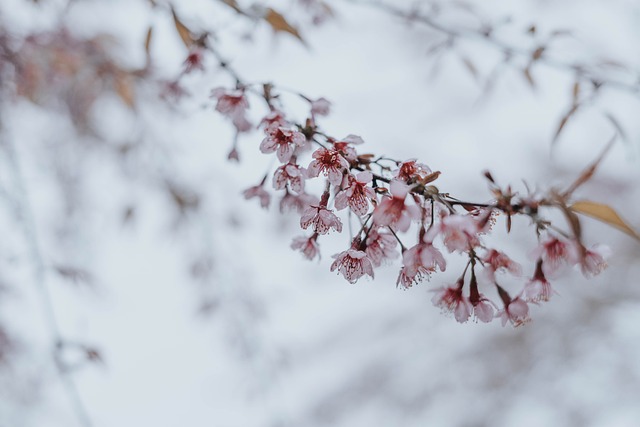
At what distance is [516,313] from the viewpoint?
752mm

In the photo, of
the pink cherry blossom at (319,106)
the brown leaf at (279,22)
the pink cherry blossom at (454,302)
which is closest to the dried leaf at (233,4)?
the brown leaf at (279,22)

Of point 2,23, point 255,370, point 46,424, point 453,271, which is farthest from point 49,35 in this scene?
point 453,271

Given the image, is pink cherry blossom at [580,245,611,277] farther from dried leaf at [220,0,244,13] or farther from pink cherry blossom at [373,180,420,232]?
dried leaf at [220,0,244,13]

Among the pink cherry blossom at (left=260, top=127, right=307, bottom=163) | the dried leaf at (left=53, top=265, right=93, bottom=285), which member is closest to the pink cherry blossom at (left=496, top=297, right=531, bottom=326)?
the pink cherry blossom at (left=260, top=127, right=307, bottom=163)

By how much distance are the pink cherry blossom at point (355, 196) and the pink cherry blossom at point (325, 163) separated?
0.02m

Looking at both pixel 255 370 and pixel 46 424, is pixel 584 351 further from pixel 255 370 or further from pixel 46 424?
pixel 46 424

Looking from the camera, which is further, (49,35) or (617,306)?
(617,306)

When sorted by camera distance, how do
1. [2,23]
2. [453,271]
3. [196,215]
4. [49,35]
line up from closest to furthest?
1. [2,23]
2. [49,35]
3. [196,215]
4. [453,271]

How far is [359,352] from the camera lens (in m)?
5.59

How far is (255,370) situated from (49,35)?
62.2 inches

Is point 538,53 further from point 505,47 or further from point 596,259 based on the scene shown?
point 596,259

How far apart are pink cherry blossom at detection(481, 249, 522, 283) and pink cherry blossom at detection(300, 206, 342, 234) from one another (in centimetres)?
19

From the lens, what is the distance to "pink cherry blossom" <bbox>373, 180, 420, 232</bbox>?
0.65 meters

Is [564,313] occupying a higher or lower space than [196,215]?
lower
